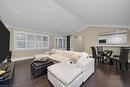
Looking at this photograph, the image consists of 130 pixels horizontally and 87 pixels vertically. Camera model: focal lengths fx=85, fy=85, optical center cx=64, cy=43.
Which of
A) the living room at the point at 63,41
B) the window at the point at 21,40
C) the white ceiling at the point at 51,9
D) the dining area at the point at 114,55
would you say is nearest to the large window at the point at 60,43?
the living room at the point at 63,41

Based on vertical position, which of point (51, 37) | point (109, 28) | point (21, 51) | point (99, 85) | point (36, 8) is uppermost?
point (36, 8)

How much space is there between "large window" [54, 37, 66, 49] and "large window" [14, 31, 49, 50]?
4.14 feet

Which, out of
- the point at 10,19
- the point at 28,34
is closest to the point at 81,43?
the point at 28,34

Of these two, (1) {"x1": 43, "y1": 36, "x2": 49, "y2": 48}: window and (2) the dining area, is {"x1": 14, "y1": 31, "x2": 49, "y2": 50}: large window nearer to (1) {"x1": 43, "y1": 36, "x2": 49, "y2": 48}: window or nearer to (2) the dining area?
(1) {"x1": 43, "y1": 36, "x2": 49, "y2": 48}: window

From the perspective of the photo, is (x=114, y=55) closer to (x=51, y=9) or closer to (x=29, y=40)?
(x=51, y=9)

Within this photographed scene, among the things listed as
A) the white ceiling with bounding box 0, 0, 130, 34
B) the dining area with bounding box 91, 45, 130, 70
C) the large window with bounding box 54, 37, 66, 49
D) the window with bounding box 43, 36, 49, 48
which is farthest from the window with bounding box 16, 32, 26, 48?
the dining area with bounding box 91, 45, 130, 70

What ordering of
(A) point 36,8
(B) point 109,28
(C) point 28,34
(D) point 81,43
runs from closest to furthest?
(A) point 36,8 → (C) point 28,34 → (B) point 109,28 → (D) point 81,43

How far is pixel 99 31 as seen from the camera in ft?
24.7

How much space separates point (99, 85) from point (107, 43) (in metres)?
5.45

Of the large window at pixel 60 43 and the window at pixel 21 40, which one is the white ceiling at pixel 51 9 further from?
the large window at pixel 60 43

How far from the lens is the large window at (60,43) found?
891 cm

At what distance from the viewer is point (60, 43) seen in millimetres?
9539

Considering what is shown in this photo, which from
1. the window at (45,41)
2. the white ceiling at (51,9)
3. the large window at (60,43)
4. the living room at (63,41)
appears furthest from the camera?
the large window at (60,43)

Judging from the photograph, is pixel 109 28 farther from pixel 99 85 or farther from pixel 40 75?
pixel 40 75
